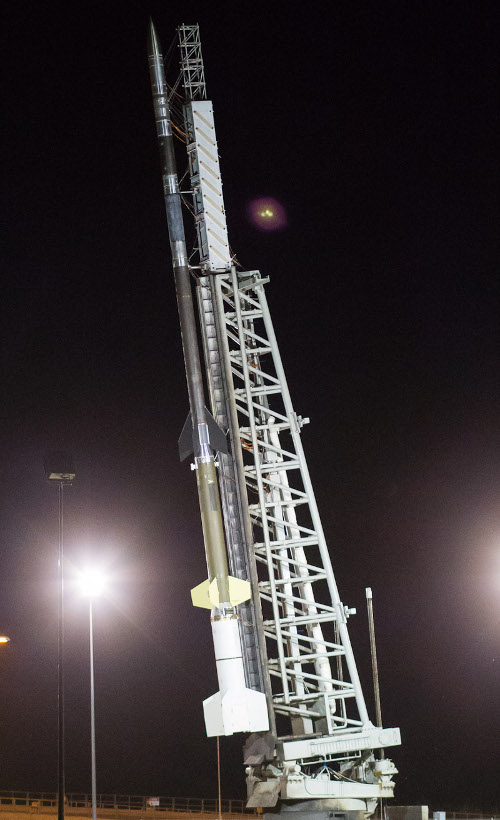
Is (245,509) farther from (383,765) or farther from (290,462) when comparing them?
(383,765)

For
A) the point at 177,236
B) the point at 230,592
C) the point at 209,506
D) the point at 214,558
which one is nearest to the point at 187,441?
the point at 209,506

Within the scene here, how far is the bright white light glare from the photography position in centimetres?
2098

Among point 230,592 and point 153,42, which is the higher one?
point 153,42

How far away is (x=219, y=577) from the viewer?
48.2 ft

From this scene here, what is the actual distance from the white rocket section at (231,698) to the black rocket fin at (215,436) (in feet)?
9.23

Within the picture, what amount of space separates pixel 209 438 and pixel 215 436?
0.13m

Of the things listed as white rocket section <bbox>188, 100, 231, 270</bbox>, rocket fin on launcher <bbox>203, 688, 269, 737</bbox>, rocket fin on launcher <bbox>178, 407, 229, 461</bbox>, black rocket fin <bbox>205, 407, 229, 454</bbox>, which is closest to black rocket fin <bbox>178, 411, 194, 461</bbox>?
rocket fin on launcher <bbox>178, 407, 229, 461</bbox>

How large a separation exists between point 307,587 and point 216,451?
278cm

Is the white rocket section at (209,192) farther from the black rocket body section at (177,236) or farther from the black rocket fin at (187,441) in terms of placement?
the black rocket fin at (187,441)

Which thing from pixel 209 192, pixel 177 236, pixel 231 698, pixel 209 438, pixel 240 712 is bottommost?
pixel 240 712

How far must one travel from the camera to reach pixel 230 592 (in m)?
14.8

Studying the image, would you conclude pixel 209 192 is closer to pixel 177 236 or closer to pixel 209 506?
pixel 177 236

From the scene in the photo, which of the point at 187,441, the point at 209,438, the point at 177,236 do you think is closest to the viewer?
the point at 209,438

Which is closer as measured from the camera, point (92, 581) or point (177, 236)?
point (177, 236)
